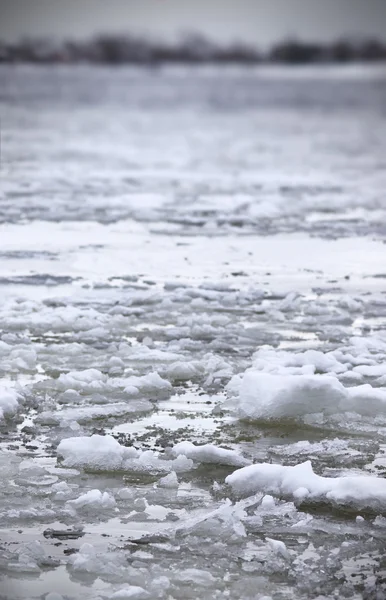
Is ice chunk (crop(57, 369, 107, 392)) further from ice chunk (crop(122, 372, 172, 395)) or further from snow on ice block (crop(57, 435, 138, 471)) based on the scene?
snow on ice block (crop(57, 435, 138, 471))

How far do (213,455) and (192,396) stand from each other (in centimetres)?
116

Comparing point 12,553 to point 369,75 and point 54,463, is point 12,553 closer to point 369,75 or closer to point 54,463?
point 54,463

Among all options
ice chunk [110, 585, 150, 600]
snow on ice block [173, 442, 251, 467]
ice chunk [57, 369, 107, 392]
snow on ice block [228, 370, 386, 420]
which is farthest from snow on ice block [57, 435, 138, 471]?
ice chunk [110, 585, 150, 600]

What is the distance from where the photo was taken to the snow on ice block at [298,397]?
624 cm

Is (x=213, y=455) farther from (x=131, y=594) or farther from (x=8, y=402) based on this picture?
(x=131, y=594)

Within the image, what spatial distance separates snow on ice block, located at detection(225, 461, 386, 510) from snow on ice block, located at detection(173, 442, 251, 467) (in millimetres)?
251

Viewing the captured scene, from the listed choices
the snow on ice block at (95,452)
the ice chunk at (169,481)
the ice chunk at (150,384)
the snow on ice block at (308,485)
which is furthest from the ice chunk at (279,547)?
the ice chunk at (150,384)

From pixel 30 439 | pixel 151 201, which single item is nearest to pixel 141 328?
pixel 30 439

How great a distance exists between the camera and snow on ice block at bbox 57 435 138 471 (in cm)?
542

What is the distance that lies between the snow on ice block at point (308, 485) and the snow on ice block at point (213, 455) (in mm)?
251

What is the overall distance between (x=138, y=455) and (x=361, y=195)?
13.7m

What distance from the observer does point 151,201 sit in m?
17.4

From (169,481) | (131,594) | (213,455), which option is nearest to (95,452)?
(169,481)

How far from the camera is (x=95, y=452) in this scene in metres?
5.48
